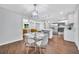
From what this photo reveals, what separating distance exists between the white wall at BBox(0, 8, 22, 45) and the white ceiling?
0.14 metres

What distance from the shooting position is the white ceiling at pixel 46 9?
2590 mm

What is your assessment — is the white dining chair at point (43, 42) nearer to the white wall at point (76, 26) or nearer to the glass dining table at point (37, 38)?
the glass dining table at point (37, 38)

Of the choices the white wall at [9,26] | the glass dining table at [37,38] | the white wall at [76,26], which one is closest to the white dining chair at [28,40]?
the glass dining table at [37,38]

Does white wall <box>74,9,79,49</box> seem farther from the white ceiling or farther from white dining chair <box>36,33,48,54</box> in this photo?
white dining chair <box>36,33,48,54</box>

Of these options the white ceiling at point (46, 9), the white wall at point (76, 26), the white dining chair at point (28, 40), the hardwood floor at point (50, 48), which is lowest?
the hardwood floor at point (50, 48)

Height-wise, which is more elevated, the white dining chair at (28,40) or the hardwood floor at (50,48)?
the white dining chair at (28,40)

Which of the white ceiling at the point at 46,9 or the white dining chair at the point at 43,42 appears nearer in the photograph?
the white ceiling at the point at 46,9

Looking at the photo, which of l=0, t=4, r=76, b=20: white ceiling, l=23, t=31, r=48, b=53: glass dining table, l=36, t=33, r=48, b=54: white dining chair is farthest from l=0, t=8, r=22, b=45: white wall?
l=36, t=33, r=48, b=54: white dining chair

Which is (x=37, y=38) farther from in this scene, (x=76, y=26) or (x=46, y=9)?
(x=76, y=26)

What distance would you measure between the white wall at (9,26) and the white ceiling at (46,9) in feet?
0.45

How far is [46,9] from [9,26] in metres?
1.02
